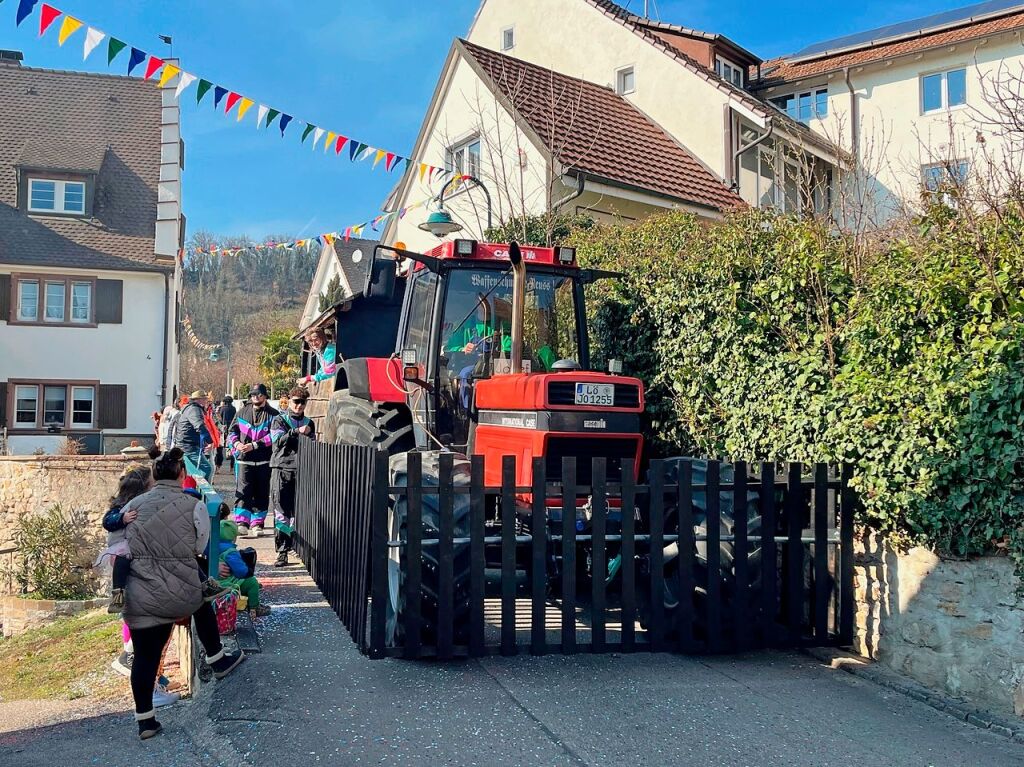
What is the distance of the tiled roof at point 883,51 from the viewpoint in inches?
888

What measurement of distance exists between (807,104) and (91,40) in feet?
62.6

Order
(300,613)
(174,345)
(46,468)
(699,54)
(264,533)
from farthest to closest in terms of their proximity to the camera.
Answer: (174,345), (699,54), (46,468), (264,533), (300,613)

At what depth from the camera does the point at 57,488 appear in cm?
1464

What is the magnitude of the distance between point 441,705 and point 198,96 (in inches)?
402

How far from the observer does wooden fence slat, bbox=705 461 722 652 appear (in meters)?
5.62

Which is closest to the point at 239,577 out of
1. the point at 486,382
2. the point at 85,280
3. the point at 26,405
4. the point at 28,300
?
the point at 486,382

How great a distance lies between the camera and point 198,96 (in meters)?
12.5

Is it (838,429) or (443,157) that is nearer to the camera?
(838,429)

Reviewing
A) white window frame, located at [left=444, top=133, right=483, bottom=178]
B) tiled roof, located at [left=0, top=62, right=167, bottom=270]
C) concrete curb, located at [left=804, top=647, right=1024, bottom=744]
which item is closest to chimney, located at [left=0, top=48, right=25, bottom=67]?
tiled roof, located at [left=0, top=62, right=167, bottom=270]

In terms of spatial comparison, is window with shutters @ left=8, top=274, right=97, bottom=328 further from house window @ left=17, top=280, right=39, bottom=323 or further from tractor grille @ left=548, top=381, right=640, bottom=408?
tractor grille @ left=548, top=381, right=640, bottom=408

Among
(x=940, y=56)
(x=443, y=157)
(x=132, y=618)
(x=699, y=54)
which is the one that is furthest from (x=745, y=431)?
(x=940, y=56)

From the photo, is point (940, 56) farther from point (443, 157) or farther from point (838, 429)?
point (838, 429)

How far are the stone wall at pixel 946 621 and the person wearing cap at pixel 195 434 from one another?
24.5ft

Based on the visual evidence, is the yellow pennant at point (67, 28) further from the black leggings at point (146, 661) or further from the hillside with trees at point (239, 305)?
the hillside with trees at point (239, 305)
